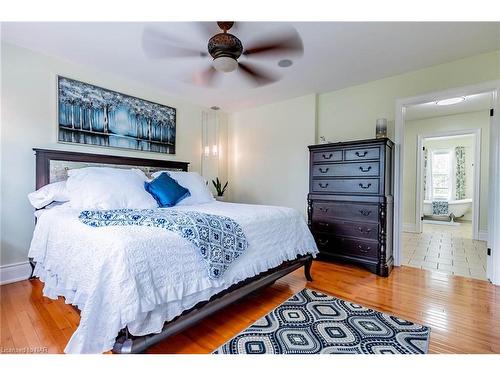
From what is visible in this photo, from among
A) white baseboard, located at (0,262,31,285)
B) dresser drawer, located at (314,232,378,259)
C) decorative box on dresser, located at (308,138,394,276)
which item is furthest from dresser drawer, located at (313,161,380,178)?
white baseboard, located at (0,262,31,285)

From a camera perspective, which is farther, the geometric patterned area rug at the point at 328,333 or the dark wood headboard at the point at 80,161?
the dark wood headboard at the point at 80,161

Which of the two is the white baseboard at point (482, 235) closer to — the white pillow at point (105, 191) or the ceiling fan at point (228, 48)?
the ceiling fan at point (228, 48)

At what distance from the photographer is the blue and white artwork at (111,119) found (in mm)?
2758

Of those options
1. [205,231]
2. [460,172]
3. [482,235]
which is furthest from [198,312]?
[460,172]

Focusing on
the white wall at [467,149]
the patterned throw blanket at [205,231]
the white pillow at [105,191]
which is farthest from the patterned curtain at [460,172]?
the white pillow at [105,191]

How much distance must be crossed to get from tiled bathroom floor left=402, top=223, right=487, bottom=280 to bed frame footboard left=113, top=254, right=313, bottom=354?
6.87 ft

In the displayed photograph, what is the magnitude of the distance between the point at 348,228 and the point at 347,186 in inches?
20.7

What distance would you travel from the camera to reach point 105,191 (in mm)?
2221

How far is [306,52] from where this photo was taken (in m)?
2.53

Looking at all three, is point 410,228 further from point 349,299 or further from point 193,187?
point 193,187

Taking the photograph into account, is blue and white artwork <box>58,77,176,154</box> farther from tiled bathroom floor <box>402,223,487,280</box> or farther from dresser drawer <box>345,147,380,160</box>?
tiled bathroom floor <box>402,223,487,280</box>

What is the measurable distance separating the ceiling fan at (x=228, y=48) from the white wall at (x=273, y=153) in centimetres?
156

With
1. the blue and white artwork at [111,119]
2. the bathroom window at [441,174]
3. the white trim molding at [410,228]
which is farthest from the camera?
the bathroom window at [441,174]

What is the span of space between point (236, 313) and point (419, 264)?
2658 mm
